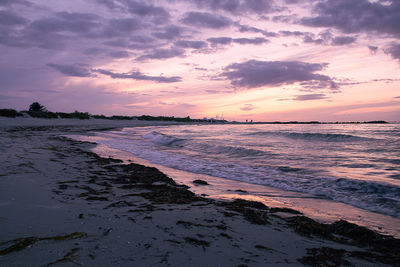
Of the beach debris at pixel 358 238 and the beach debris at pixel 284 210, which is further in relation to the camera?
the beach debris at pixel 284 210

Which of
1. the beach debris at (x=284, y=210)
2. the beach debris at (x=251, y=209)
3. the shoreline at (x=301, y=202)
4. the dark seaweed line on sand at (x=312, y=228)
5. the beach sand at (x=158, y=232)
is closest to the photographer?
the beach sand at (x=158, y=232)

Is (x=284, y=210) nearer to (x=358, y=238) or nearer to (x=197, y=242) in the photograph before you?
(x=358, y=238)

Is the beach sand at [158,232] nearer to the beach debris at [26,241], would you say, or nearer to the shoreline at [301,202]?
the beach debris at [26,241]

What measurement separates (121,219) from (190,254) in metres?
1.08

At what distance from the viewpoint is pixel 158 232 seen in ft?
8.20

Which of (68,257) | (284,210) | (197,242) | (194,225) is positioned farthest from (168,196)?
(68,257)


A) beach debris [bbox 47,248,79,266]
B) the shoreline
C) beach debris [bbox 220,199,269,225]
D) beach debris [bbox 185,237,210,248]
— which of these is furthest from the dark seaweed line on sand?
beach debris [bbox 47,248,79,266]

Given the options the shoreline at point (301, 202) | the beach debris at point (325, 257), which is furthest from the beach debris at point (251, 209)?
the beach debris at point (325, 257)

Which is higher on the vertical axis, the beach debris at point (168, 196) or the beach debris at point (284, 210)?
the beach debris at point (168, 196)

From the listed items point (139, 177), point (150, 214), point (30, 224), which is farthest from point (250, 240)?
point (139, 177)

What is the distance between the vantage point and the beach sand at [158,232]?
1960 mm

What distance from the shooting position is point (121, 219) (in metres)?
2.76

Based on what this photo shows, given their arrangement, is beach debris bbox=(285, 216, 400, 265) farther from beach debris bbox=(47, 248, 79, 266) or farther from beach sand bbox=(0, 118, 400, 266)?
beach debris bbox=(47, 248, 79, 266)

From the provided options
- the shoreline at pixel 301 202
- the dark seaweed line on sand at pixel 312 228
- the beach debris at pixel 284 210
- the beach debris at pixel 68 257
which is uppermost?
the beach debris at pixel 68 257
